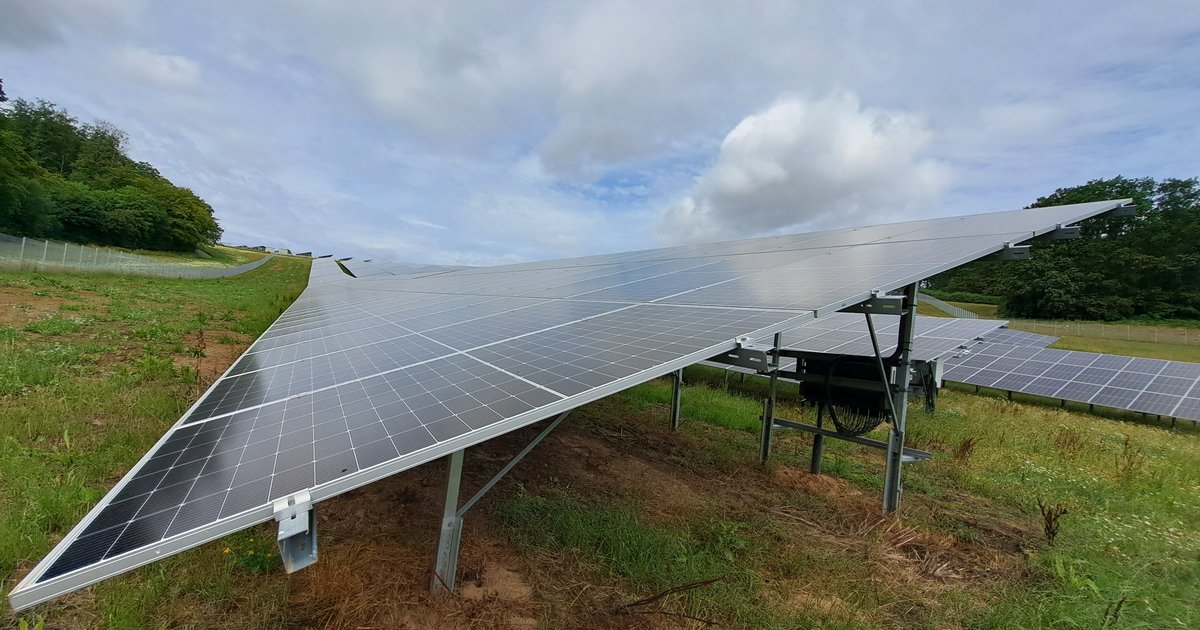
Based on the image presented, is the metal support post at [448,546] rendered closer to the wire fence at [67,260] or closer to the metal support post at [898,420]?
the metal support post at [898,420]

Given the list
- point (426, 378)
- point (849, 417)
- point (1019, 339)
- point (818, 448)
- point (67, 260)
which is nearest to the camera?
point (426, 378)

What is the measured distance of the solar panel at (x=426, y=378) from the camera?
2381 mm

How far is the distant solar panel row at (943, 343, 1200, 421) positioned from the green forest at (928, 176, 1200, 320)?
42.1 metres

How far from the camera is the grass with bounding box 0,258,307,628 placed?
12.7 ft

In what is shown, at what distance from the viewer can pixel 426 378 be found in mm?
4250

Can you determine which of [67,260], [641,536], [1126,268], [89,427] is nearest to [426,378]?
[641,536]

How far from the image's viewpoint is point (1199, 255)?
178ft

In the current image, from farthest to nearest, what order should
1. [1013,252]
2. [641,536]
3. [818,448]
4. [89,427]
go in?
[818,448]
[89,427]
[1013,252]
[641,536]

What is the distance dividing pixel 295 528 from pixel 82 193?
90.0 meters

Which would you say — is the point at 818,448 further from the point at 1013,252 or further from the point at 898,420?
the point at 1013,252

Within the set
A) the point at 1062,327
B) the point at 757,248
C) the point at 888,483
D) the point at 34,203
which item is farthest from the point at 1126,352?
the point at 34,203

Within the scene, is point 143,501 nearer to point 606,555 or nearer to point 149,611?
point 149,611

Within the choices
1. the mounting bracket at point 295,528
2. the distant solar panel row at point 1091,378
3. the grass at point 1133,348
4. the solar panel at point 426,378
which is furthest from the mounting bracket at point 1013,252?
the grass at point 1133,348

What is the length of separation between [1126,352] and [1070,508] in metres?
47.5
